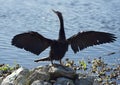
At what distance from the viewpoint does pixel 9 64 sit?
15.4m

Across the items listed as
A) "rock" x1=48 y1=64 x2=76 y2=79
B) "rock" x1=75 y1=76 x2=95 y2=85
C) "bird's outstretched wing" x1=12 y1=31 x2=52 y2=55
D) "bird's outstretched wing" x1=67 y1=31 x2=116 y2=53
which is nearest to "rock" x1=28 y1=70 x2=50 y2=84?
"rock" x1=48 y1=64 x2=76 y2=79

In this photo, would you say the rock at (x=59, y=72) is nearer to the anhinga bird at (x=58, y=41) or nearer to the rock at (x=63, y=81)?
the rock at (x=63, y=81)

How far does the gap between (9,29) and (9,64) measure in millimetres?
5336

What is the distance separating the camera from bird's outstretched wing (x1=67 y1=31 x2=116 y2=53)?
36.5ft

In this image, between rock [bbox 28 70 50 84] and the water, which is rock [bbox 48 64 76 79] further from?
the water

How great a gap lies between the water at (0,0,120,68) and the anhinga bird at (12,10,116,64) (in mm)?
4188

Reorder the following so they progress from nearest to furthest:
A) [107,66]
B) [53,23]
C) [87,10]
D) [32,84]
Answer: [32,84] < [107,66] < [53,23] < [87,10]

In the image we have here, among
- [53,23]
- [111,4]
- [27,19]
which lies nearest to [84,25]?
[53,23]

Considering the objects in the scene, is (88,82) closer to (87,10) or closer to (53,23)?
(53,23)

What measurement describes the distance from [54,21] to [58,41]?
11790 mm

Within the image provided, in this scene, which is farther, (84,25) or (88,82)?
(84,25)

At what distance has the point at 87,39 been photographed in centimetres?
1132

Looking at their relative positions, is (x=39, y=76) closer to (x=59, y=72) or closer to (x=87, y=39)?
(x=59, y=72)

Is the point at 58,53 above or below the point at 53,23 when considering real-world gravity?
above
